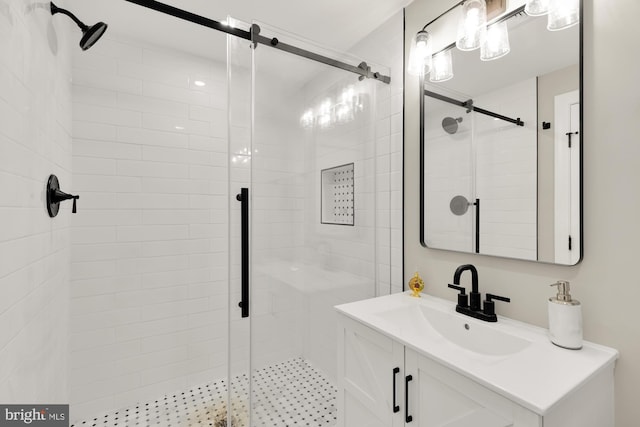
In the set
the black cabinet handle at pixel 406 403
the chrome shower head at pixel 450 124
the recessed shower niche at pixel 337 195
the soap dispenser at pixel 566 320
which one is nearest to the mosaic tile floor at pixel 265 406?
the black cabinet handle at pixel 406 403

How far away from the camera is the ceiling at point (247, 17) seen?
1659mm

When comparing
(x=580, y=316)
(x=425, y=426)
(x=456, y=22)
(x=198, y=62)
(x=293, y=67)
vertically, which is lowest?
Result: (x=425, y=426)

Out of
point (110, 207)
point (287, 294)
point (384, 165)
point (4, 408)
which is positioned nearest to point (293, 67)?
point (384, 165)

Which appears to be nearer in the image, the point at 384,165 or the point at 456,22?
the point at 456,22

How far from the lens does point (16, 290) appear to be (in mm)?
997

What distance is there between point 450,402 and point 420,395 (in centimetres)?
12

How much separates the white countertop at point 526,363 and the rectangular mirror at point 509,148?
0.28 m

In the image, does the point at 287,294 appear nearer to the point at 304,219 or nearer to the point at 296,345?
the point at 296,345

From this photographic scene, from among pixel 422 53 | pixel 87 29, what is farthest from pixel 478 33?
pixel 87 29

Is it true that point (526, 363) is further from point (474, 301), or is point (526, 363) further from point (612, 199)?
point (612, 199)

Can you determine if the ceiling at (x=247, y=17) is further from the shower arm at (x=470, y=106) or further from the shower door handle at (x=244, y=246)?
the shower door handle at (x=244, y=246)

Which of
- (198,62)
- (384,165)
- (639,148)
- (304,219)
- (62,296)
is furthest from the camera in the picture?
(198,62)

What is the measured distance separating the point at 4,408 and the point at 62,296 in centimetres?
89

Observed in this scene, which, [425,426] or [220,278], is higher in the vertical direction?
[220,278]
